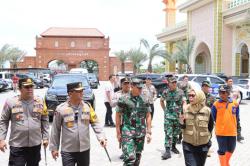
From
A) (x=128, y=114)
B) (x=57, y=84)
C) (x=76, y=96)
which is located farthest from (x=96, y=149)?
(x=57, y=84)

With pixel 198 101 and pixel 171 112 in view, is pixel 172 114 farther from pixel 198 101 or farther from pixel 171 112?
pixel 198 101

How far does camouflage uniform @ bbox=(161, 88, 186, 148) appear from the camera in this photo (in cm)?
755

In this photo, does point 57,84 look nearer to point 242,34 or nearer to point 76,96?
point 76,96

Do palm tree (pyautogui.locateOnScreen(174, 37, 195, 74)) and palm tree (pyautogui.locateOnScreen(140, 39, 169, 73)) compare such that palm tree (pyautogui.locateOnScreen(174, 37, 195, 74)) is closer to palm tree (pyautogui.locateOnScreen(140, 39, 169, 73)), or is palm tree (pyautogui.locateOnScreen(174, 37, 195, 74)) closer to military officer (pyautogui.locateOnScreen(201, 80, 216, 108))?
palm tree (pyautogui.locateOnScreen(140, 39, 169, 73))

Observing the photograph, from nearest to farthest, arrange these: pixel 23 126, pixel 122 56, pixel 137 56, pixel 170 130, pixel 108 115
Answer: pixel 23 126
pixel 170 130
pixel 108 115
pixel 137 56
pixel 122 56

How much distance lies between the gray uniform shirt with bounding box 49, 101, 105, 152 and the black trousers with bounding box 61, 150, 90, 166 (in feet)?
0.15

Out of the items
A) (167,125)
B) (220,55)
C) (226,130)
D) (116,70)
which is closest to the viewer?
(226,130)

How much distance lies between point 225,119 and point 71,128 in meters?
2.74

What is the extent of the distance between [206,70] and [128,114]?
147ft

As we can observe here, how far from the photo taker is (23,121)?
477 centimetres

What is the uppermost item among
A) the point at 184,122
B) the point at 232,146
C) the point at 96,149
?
the point at 184,122

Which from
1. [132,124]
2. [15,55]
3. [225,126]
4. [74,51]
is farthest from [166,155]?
[74,51]

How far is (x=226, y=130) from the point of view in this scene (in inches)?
235

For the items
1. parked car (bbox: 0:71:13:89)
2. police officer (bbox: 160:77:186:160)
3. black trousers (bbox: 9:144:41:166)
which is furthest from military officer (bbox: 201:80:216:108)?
parked car (bbox: 0:71:13:89)
